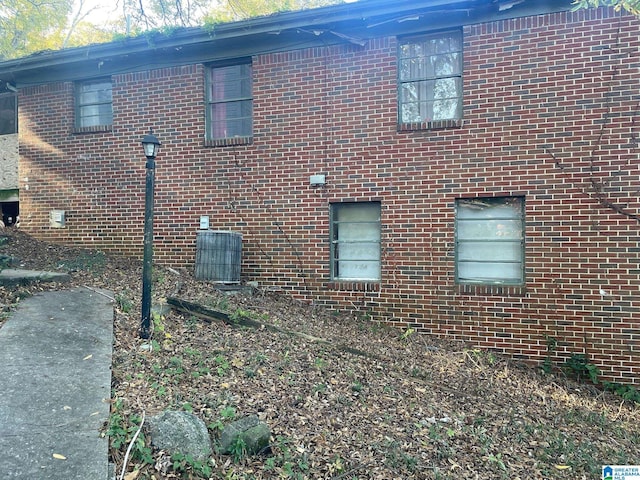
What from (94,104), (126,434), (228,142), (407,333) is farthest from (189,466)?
(94,104)

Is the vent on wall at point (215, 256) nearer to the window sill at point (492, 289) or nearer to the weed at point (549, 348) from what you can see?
the window sill at point (492, 289)

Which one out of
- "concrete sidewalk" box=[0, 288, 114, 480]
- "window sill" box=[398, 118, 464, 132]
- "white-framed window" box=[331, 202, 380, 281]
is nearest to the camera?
"concrete sidewalk" box=[0, 288, 114, 480]

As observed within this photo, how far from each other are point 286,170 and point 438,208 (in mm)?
2623

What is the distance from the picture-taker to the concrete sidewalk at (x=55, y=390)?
124 inches

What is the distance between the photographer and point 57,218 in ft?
32.5

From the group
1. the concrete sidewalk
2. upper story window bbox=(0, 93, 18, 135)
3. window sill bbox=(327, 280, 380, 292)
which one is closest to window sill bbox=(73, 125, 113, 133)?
upper story window bbox=(0, 93, 18, 135)

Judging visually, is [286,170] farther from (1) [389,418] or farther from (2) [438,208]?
(1) [389,418]

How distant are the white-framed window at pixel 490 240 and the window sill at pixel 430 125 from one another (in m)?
1.16

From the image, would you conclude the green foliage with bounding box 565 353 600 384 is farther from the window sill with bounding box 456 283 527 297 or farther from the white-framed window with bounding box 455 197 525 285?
the white-framed window with bounding box 455 197 525 285

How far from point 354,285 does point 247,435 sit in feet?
14.9

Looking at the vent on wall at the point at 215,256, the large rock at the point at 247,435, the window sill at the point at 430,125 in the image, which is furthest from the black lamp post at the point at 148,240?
the window sill at the point at 430,125

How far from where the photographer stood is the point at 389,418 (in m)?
4.61

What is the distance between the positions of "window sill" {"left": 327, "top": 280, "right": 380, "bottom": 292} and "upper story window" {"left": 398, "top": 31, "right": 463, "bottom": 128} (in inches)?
101

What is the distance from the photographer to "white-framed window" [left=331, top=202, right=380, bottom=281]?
321 inches
